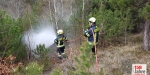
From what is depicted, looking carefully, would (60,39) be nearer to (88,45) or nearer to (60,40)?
(60,40)

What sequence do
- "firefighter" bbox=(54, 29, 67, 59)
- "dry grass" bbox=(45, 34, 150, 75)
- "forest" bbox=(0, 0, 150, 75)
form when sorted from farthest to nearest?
"firefighter" bbox=(54, 29, 67, 59)
"dry grass" bbox=(45, 34, 150, 75)
"forest" bbox=(0, 0, 150, 75)

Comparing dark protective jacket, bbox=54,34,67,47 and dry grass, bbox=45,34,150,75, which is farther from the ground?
dark protective jacket, bbox=54,34,67,47

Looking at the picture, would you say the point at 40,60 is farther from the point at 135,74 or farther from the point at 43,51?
the point at 135,74

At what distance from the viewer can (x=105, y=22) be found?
1383 centimetres

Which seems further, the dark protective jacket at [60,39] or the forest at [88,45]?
the dark protective jacket at [60,39]

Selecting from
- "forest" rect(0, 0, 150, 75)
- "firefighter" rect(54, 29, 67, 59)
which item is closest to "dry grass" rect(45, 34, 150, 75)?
"forest" rect(0, 0, 150, 75)

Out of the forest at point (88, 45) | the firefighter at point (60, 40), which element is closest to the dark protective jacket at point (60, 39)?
the firefighter at point (60, 40)

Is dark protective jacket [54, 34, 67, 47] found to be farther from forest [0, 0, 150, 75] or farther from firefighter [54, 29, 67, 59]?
forest [0, 0, 150, 75]

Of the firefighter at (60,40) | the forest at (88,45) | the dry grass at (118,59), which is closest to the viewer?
the forest at (88,45)

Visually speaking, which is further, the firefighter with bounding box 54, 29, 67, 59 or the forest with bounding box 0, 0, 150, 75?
the firefighter with bounding box 54, 29, 67, 59

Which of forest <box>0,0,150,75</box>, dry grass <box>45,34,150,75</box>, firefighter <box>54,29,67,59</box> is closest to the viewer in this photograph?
forest <box>0,0,150,75</box>

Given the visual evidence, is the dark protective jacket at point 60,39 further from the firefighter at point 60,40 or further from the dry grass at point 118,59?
the dry grass at point 118,59

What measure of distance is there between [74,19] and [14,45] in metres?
5.57

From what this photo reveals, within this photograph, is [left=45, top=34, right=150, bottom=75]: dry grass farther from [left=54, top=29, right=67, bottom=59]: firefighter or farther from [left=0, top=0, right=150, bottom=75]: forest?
[left=54, top=29, right=67, bottom=59]: firefighter
